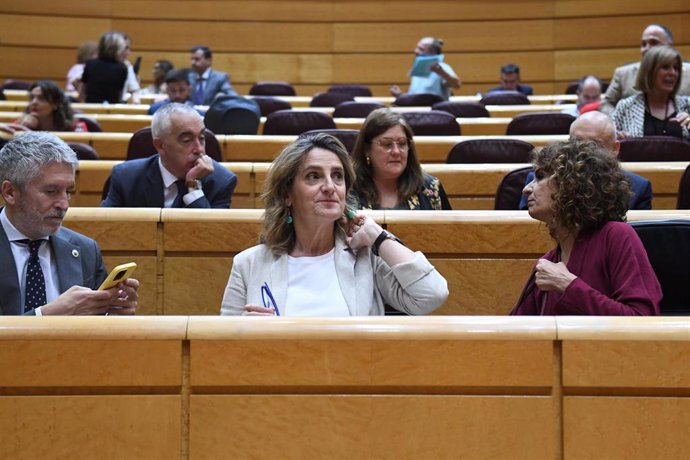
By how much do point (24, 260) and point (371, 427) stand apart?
1.25 metres

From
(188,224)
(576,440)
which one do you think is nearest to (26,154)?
(188,224)

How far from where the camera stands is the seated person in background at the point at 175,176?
3865mm

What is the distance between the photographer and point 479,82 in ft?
39.4

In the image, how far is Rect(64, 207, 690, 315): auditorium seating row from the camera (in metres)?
3.20

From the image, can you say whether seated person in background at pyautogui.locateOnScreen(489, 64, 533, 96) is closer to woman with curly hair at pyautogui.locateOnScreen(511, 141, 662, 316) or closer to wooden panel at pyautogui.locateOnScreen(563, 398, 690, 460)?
woman with curly hair at pyautogui.locateOnScreen(511, 141, 662, 316)

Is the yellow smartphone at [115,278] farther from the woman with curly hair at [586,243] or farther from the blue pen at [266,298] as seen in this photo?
the woman with curly hair at [586,243]

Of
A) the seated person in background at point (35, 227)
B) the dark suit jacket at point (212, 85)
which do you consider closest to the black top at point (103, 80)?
the dark suit jacket at point (212, 85)

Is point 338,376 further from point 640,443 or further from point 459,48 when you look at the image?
point 459,48

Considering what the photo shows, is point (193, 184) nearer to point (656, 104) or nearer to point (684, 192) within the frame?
point (684, 192)

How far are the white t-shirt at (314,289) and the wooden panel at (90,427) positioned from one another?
71 centimetres

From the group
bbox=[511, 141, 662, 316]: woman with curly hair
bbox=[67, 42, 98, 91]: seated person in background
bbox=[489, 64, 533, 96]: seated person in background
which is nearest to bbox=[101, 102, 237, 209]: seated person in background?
bbox=[511, 141, 662, 316]: woman with curly hair

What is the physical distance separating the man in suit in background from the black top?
0.63 metres

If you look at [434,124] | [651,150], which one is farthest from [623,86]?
[651,150]

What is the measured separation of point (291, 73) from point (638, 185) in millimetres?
8868
